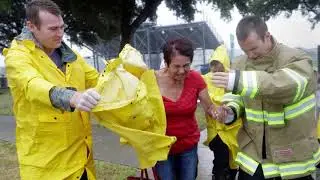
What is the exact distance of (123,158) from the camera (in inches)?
290

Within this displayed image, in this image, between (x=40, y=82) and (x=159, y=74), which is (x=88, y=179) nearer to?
(x=40, y=82)

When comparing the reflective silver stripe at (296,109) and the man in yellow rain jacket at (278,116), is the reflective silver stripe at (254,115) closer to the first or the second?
the man in yellow rain jacket at (278,116)

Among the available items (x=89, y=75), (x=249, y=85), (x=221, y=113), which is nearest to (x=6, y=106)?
(x=89, y=75)

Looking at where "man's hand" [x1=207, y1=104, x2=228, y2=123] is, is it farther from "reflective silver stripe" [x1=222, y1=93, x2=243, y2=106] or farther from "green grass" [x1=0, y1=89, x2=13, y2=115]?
"green grass" [x1=0, y1=89, x2=13, y2=115]

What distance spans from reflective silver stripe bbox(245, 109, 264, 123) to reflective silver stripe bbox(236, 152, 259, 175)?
295 mm

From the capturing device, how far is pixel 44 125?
288cm

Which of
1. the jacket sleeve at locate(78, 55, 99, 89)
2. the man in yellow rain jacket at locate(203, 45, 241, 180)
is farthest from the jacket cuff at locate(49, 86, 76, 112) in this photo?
the man in yellow rain jacket at locate(203, 45, 241, 180)

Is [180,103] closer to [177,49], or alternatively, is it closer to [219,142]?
[177,49]

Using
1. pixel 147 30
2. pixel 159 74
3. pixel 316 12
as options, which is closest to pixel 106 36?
pixel 147 30

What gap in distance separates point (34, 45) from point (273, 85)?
1.45 m

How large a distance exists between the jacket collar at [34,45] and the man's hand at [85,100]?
68cm

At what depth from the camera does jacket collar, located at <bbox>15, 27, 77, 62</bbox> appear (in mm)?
2879

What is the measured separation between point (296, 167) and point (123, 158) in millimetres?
4573

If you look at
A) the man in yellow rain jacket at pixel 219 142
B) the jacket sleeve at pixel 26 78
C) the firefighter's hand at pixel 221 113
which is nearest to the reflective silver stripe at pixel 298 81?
the firefighter's hand at pixel 221 113
